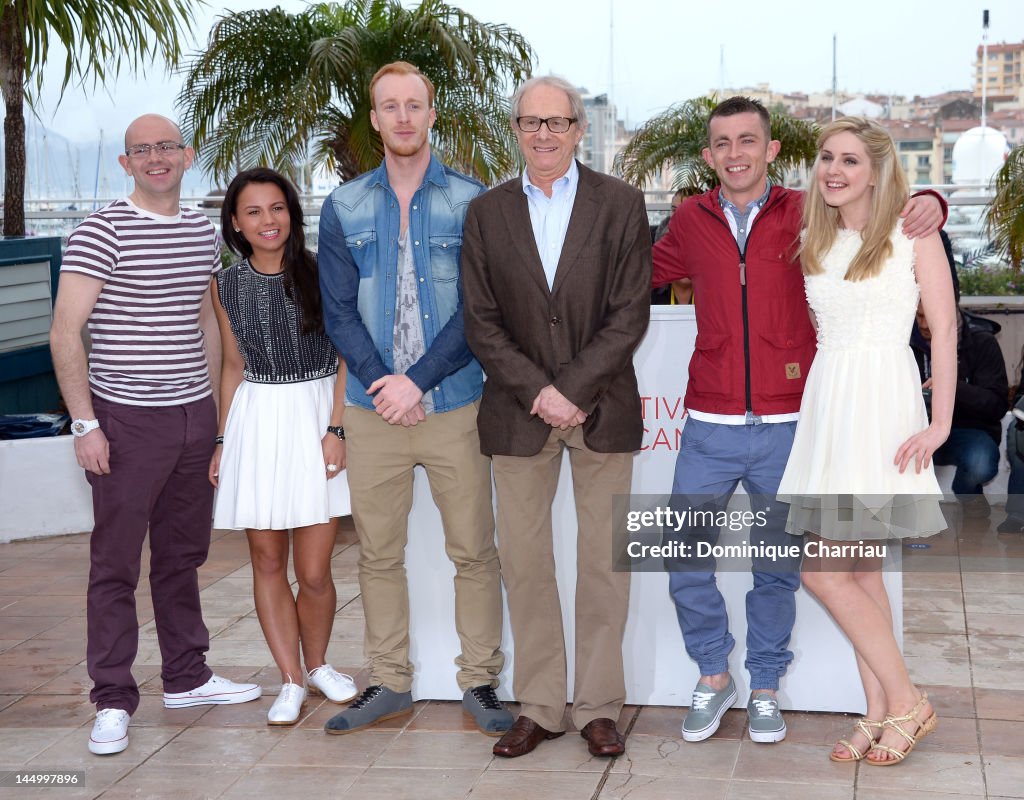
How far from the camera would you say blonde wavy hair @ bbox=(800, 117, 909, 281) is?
3.32 metres

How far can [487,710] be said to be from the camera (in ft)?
12.6

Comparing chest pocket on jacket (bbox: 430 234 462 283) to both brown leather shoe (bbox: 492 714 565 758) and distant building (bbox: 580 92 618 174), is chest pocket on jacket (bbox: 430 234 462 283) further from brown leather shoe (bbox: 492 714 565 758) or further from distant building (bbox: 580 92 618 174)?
distant building (bbox: 580 92 618 174)

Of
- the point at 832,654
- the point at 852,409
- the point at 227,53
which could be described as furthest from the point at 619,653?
the point at 227,53

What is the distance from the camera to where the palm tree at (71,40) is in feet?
25.5

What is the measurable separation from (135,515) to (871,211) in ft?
8.00

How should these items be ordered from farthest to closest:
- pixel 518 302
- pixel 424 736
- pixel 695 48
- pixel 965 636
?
pixel 695 48 < pixel 965 636 < pixel 424 736 < pixel 518 302

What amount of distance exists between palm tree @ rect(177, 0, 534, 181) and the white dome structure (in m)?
13.2

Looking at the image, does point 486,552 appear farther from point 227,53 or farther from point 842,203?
point 227,53

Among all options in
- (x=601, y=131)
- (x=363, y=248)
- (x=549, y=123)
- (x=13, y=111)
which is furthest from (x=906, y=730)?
(x=601, y=131)

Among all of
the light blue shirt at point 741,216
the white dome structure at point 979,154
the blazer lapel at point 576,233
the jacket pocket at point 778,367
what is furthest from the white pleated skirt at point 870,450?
the white dome structure at point 979,154

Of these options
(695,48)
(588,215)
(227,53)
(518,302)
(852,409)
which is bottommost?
(852,409)

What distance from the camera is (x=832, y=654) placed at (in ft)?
12.8

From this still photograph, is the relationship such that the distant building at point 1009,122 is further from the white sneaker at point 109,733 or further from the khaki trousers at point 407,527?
the white sneaker at point 109,733

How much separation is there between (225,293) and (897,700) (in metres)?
2.44
